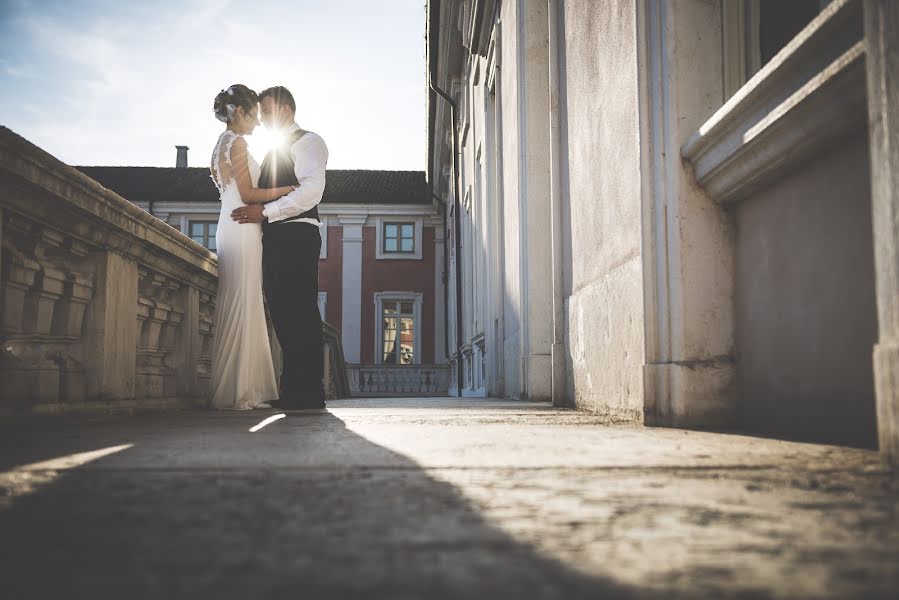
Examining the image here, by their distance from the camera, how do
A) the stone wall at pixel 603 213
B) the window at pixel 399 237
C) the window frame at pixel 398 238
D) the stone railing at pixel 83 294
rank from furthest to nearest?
the window at pixel 399 237 < the window frame at pixel 398 238 < the stone wall at pixel 603 213 < the stone railing at pixel 83 294

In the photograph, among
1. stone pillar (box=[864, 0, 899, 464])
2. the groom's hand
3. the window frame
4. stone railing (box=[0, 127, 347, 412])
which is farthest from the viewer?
the window frame

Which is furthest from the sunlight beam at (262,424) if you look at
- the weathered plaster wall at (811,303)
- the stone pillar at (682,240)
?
the weathered plaster wall at (811,303)

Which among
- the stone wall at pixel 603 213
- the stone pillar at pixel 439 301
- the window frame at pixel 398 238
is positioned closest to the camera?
the stone wall at pixel 603 213

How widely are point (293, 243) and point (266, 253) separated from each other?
0.23 metres

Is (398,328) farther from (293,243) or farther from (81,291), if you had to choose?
(81,291)

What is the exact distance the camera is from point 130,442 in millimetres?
2418

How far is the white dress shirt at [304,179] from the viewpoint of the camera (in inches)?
186

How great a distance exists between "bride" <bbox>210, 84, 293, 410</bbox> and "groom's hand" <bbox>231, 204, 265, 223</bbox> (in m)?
0.06

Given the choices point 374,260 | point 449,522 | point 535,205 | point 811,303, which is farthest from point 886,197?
point 374,260

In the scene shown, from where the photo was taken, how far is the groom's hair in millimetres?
4859

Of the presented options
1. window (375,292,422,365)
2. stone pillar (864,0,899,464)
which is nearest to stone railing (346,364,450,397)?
window (375,292,422,365)

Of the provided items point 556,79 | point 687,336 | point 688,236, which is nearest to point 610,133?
point 688,236

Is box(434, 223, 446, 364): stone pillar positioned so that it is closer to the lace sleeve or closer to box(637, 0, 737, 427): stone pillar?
the lace sleeve

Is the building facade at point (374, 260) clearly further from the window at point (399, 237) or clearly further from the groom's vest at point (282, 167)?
the groom's vest at point (282, 167)
